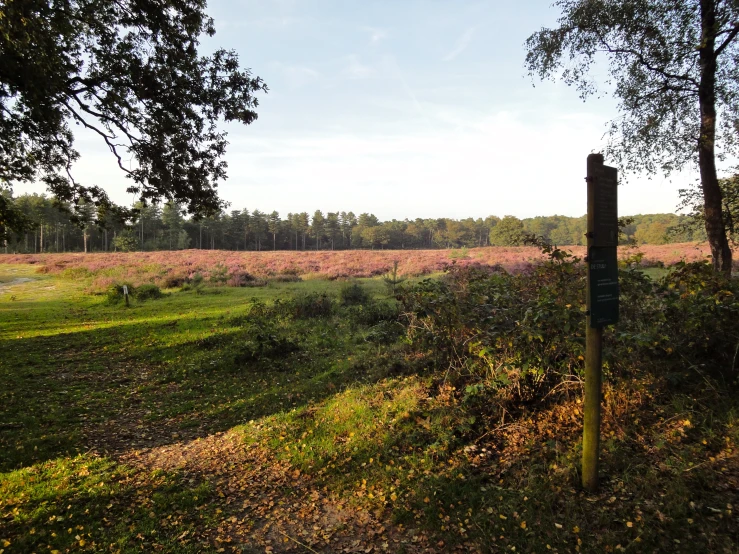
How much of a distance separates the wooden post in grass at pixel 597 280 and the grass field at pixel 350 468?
59cm

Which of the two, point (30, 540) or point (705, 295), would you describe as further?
point (705, 295)

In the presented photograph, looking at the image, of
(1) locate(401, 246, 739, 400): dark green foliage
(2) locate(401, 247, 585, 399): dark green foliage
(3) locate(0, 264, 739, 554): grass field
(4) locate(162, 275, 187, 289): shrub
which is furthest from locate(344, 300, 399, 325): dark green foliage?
(4) locate(162, 275, 187, 289): shrub

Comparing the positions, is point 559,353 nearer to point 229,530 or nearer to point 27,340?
point 229,530

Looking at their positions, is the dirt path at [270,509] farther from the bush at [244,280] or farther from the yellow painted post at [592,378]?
the bush at [244,280]

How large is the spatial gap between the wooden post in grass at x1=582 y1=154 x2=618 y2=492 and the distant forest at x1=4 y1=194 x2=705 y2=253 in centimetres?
5335

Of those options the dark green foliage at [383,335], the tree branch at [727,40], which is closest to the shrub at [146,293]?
the dark green foliage at [383,335]

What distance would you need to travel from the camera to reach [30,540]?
343cm

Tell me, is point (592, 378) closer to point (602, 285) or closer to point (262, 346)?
point (602, 285)

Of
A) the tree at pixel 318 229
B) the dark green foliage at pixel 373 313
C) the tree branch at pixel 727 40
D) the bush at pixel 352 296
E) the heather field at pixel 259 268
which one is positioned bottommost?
the dark green foliage at pixel 373 313

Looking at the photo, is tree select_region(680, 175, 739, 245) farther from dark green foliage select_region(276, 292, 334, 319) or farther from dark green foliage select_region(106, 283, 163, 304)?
dark green foliage select_region(106, 283, 163, 304)

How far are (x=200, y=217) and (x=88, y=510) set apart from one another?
751cm

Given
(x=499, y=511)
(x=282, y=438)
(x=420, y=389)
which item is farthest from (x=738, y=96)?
(x=282, y=438)

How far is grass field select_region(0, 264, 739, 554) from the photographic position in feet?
10.5

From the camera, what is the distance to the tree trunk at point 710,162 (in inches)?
283
